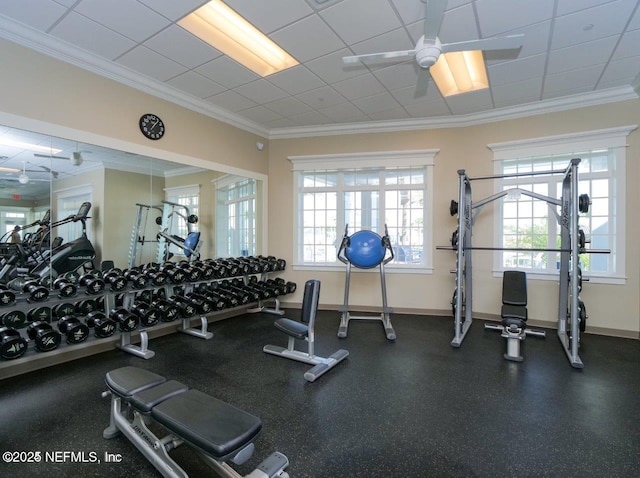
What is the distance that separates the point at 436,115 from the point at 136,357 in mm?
4841

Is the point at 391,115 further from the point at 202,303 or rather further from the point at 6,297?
the point at 6,297

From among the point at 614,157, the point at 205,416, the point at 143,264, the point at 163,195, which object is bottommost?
the point at 205,416

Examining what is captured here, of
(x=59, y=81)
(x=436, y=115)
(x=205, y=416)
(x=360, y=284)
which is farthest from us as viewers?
(x=360, y=284)

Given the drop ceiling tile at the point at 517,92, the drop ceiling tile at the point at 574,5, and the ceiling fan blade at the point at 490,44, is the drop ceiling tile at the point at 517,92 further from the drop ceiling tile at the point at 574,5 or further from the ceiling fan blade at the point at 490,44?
the ceiling fan blade at the point at 490,44

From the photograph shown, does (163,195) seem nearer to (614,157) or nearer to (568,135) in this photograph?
(568,135)

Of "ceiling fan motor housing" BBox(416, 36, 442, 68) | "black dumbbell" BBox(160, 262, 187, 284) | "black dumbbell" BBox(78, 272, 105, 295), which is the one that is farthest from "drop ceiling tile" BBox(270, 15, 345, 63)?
"black dumbbell" BBox(78, 272, 105, 295)

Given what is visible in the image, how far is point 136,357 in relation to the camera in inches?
121

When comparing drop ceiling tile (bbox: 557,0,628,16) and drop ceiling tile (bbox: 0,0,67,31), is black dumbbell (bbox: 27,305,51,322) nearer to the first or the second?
drop ceiling tile (bbox: 0,0,67,31)

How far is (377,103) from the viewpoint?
13.7 ft

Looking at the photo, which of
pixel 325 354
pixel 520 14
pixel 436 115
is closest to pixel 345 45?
pixel 520 14

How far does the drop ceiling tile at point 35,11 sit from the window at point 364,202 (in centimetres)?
321

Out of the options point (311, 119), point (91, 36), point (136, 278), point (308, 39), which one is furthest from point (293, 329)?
point (311, 119)

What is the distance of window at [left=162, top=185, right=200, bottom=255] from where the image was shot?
3820mm

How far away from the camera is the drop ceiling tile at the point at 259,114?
4371 mm
